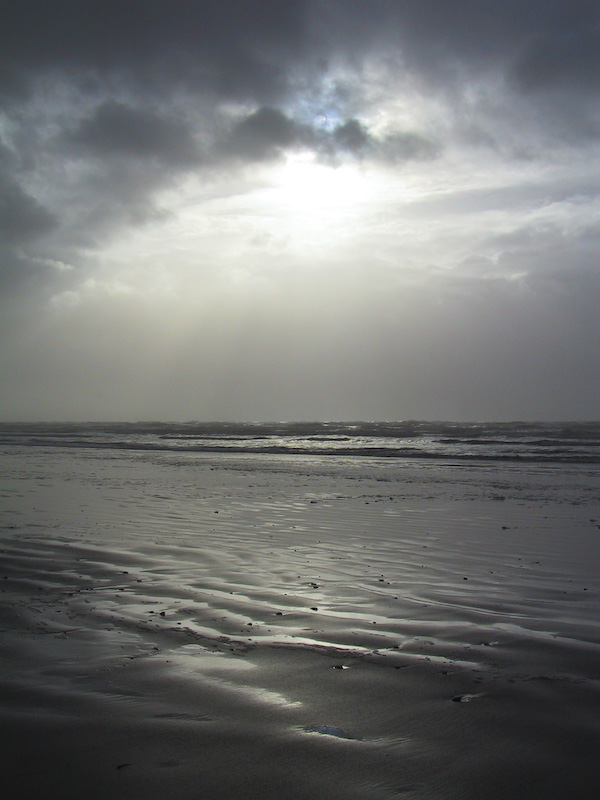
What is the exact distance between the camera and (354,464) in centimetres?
2738

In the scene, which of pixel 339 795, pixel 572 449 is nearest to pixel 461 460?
pixel 572 449

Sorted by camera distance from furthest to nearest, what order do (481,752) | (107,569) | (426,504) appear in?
1. (426,504)
2. (107,569)
3. (481,752)

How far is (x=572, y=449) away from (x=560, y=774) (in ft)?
109

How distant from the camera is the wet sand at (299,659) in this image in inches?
126

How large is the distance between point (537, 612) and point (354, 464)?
2118cm

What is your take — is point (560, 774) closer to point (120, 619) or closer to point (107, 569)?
point (120, 619)

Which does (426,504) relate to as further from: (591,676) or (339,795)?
(339,795)

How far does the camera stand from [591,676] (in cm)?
448

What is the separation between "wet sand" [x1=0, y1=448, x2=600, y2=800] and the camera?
320 cm

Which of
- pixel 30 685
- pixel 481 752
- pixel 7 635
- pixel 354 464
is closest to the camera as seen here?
pixel 481 752

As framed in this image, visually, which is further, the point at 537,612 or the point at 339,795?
the point at 537,612

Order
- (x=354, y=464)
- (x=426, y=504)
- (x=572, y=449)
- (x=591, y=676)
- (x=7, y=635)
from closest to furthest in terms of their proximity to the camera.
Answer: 1. (x=591, y=676)
2. (x=7, y=635)
3. (x=426, y=504)
4. (x=354, y=464)
5. (x=572, y=449)

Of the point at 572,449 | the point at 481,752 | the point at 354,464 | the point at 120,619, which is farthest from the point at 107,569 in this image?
the point at 572,449

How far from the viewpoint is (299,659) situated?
4766mm
